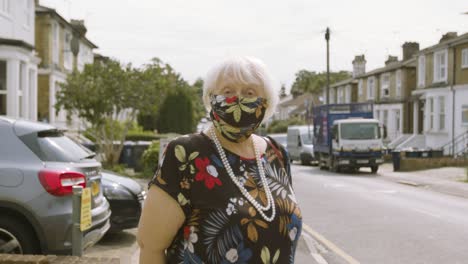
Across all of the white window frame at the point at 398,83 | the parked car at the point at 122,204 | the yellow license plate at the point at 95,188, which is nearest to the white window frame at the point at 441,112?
the white window frame at the point at 398,83

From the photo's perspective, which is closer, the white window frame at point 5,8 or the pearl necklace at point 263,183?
the pearl necklace at point 263,183

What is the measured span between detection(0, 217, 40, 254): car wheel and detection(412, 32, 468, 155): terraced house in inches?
1112

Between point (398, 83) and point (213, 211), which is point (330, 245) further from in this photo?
point (398, 83)

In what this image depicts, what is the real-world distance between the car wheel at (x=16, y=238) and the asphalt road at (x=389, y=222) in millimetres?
4000

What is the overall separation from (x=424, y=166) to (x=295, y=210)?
27100mm

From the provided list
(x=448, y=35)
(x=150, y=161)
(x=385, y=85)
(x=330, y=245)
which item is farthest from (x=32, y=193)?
(x=385, y=85)

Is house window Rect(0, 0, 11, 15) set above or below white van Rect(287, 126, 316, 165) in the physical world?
above

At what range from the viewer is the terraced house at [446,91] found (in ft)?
108

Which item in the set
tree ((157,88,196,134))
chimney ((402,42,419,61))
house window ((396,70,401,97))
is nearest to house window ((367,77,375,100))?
chimney ((402,42,419,61))

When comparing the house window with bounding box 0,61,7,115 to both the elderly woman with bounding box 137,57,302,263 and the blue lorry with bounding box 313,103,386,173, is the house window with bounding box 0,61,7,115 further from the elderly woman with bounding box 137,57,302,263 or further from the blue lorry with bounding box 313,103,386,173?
the elderly woman with bounding box 137,57,302,263

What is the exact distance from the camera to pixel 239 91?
8.66 ft

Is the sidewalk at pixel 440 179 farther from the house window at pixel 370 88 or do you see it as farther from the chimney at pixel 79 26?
the house window at pixel 370 88

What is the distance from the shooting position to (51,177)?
587cm

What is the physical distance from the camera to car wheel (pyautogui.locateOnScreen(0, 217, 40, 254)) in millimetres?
5724
